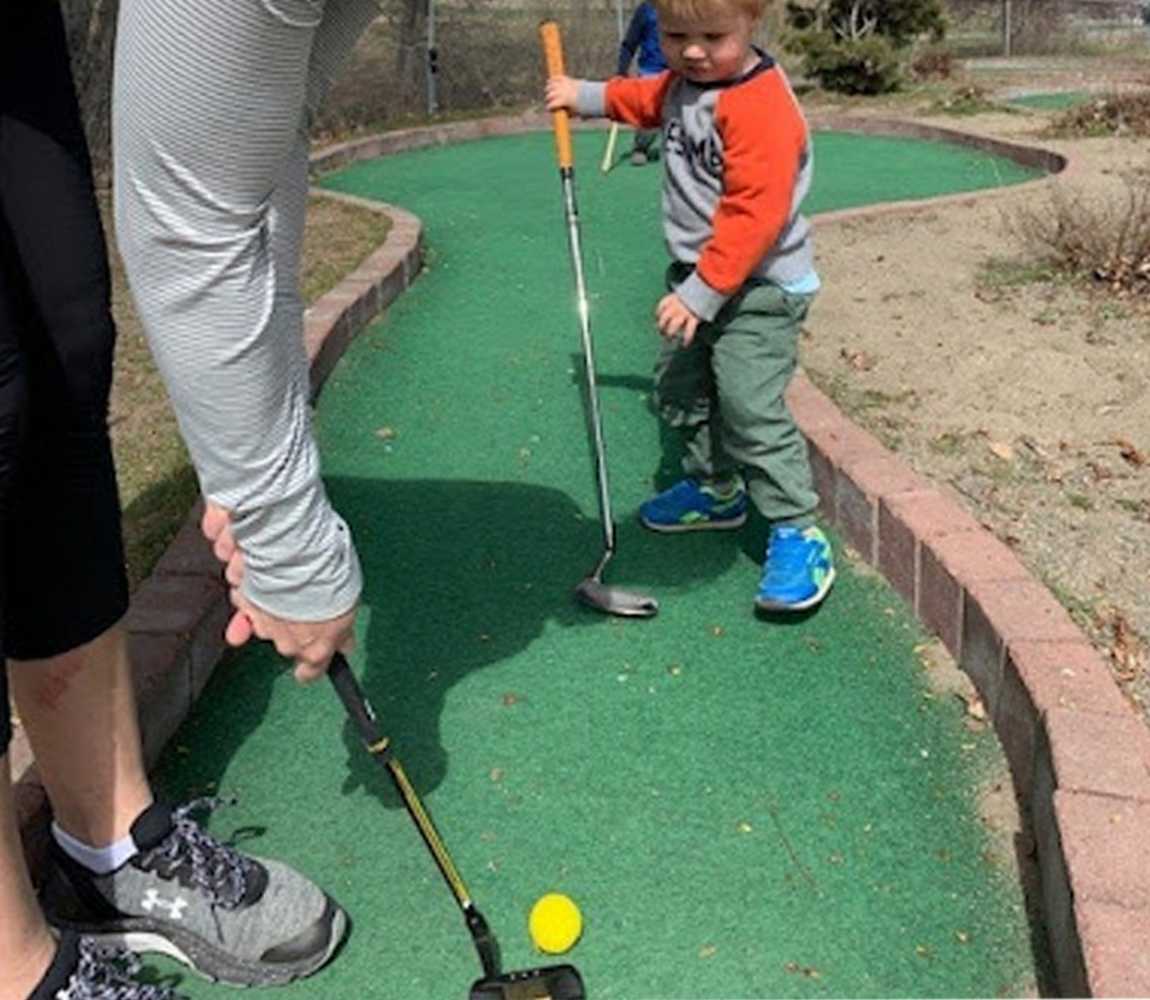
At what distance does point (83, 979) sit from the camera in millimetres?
1706

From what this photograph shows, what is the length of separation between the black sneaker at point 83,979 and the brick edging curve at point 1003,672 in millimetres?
515

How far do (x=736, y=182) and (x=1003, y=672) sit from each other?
3.67 ft

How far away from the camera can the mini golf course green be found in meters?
2.09

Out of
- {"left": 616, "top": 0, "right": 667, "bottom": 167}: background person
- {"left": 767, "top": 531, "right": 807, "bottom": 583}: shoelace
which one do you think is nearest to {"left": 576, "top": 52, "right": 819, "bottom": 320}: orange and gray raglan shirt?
{"left": 767, "top": 531, "right": 807, "bottom": 583}: shoelace

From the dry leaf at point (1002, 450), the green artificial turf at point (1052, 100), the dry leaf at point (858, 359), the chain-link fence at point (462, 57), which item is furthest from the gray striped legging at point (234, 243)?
the green artificial turf at point (1052, 100)

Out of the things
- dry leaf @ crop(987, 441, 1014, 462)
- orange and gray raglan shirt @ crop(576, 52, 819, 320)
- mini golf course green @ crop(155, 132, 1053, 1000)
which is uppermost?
orange and gray raglan shirt @ crop(576, 52, 819, 320)

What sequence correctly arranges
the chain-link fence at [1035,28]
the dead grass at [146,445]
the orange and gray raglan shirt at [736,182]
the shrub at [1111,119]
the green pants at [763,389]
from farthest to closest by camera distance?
the chain-link fence at [1035,28]
the shrub at [1111,119]
the dead grass at [146,445]
the green pants at [763,389]
the orange and gray raglan shirt at [736,182]

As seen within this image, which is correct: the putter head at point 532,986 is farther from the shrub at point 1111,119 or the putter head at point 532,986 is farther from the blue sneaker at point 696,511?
the shrub at point 1111,119

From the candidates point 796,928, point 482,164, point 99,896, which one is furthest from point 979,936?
point 482,164

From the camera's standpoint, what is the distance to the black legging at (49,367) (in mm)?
1562

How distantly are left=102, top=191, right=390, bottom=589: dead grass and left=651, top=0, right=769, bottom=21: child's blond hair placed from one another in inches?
62.5

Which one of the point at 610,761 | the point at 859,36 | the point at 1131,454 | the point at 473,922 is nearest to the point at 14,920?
the point at 473,922

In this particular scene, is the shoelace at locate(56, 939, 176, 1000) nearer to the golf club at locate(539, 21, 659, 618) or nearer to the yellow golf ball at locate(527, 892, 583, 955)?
the yellow golf ball at locate(527, 892, 583, 955)

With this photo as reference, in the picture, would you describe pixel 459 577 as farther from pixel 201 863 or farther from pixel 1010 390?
pixel 1010 390
